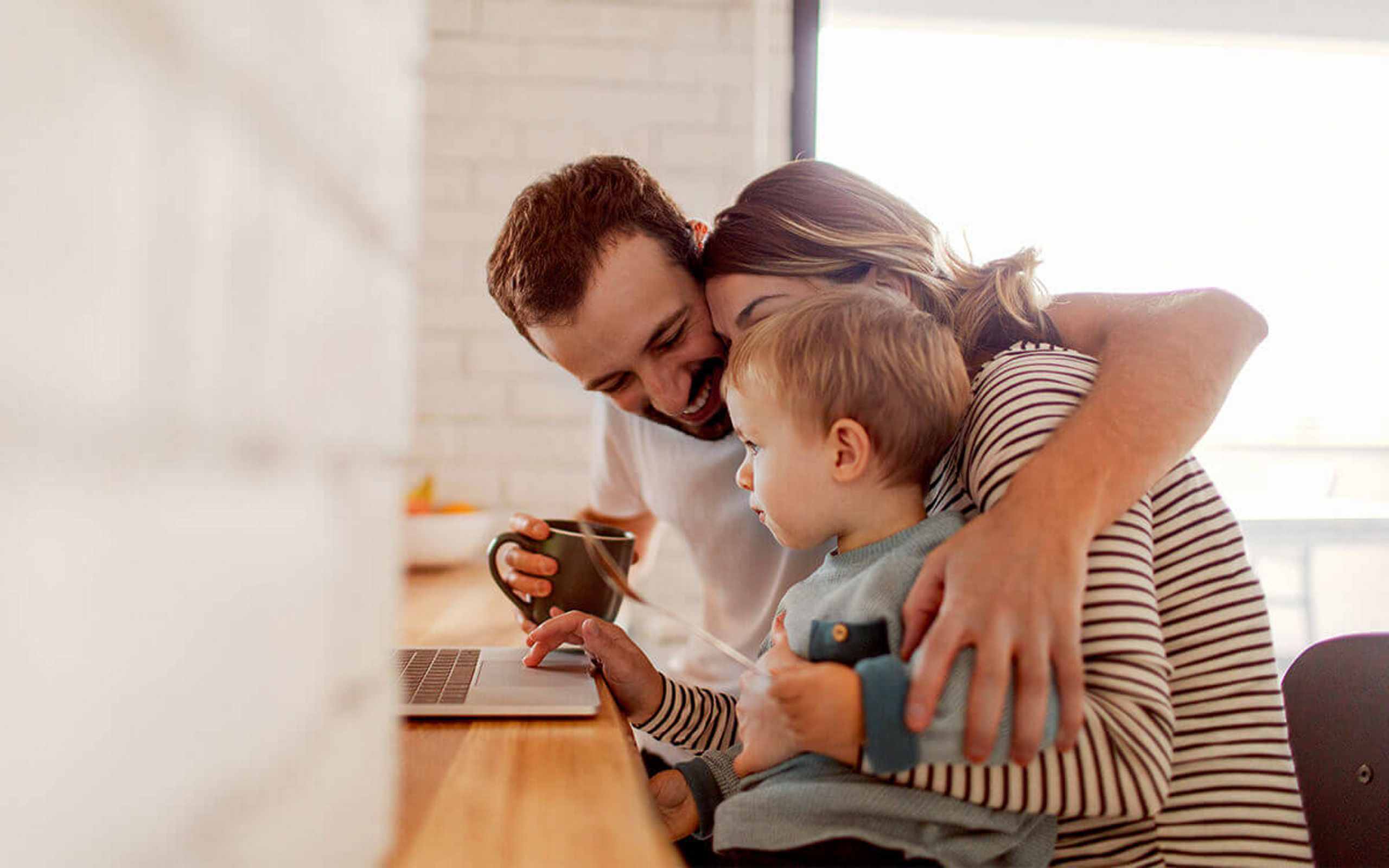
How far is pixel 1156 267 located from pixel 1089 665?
2.24 meters

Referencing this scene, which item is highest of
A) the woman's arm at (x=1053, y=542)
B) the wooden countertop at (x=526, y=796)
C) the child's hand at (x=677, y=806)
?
the woman's arm at (x=1053, y=542)

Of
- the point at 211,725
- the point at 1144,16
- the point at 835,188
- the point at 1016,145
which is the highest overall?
the point at 1144,16

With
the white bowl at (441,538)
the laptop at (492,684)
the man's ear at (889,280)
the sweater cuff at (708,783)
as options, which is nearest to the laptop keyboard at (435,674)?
the laptop at (492,684)

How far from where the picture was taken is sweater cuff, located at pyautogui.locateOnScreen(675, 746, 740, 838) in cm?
86

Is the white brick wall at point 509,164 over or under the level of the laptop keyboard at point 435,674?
over

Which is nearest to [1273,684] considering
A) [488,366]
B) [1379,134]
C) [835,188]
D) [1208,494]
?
[1208,494]

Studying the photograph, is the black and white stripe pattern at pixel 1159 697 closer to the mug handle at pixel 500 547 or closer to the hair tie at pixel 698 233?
the mug handle at pixel 500 547

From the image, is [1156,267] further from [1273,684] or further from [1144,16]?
[1273,684]

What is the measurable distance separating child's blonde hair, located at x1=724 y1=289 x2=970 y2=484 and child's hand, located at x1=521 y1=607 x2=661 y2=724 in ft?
0.97

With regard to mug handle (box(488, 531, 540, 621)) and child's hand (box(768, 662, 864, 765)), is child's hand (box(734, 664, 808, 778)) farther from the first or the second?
mug handle (box(488, 531, 540, 621))

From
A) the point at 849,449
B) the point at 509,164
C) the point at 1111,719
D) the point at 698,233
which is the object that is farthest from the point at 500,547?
the point at 509,164

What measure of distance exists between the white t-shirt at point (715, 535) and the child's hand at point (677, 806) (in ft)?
1.75

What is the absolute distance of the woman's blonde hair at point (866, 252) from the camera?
95cm

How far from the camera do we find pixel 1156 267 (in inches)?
A: 100.0
